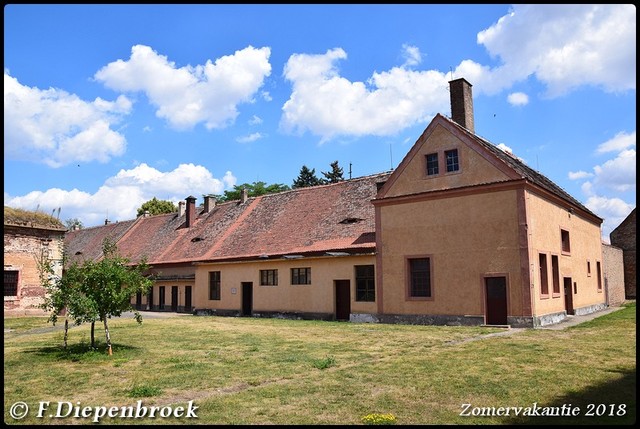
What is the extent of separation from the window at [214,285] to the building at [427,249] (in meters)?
0.06

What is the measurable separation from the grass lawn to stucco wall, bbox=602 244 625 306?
1841 centimetres

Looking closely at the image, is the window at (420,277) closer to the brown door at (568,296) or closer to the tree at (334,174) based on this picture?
the brown door at (568,296)

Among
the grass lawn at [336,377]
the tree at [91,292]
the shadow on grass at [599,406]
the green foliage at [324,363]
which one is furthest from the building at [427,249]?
the shadow on grass at [599,406]

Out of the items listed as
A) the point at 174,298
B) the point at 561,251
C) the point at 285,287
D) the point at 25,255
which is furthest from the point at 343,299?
the point at 25,255

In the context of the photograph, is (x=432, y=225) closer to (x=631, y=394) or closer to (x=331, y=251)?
(x=331, y=251)

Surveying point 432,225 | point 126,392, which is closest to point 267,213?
point 432,225

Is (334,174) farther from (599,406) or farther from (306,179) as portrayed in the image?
(599,406)

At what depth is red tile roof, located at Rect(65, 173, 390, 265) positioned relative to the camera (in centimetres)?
2692

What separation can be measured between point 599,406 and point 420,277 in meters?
15.4

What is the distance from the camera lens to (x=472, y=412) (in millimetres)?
7422

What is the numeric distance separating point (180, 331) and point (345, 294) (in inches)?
360

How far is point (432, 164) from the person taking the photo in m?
23.2

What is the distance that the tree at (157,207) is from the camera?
2499 inches

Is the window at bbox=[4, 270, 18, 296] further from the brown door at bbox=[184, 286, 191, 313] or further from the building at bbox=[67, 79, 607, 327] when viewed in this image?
the brown door at bbox=[184, 286, 191, 313]
